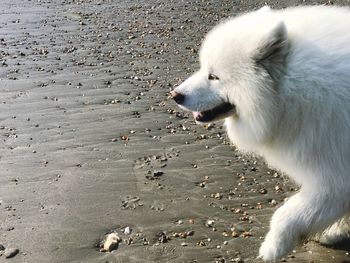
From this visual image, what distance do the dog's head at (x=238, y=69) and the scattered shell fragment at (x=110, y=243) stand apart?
1055mm

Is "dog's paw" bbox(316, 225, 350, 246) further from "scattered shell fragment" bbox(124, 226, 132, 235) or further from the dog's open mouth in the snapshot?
"scattered shell fragment" bbox(124, 226, 132, 235)

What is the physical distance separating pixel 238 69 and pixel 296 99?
0.40m

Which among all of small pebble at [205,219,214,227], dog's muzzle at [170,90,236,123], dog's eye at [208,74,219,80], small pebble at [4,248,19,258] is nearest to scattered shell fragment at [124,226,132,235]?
small pebble at [205,219,214,227]

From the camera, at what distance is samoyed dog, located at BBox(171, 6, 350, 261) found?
304cm

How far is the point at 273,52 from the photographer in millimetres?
3145

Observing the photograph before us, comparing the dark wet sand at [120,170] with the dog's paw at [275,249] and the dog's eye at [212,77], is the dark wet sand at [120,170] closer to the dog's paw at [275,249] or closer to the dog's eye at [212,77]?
the dog's paw at [275,249]

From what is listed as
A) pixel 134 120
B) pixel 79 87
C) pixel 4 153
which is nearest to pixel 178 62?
pixel 79 87

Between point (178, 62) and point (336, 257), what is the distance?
5180mm

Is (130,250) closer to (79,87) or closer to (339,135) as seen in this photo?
(339,135)

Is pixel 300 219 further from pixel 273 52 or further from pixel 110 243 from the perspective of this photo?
pixel 110 243

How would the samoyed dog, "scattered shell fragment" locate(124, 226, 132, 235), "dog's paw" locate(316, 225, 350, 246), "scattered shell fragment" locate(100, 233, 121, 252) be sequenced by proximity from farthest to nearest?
"scattered shell fragment" locate(124, 226, 132, 235) → "scattered shell fragment" locate(100, 233, 121, 252) → "dog's paw" locate(316, 225, 350, 246) → the samoyed dog

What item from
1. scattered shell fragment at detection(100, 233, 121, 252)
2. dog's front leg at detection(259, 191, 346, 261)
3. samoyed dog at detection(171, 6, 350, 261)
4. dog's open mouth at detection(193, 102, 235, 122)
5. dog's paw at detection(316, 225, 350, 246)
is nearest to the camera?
samoyed dog at detection(171, 6, 350, 261)

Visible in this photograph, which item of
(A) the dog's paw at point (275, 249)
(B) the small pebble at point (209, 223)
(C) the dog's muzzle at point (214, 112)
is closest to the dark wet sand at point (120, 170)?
(B) the small pebble at point (209, 223)

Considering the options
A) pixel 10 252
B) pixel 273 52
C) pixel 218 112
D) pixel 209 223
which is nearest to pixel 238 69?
pixel 273 52
